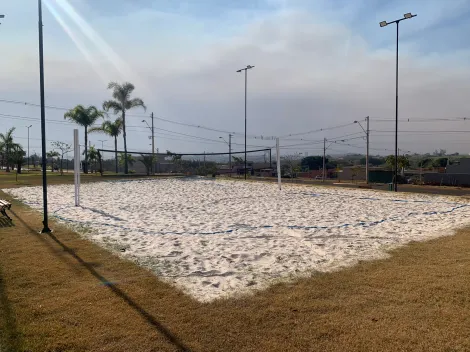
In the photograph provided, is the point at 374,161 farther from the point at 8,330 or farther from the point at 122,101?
the point at 8,330

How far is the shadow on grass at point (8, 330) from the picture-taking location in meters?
2.32

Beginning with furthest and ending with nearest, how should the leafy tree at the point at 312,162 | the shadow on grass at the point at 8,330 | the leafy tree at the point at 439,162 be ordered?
the leafy tree at the point at 312,162 < the leafy tree at the point at 439,162 < the shadow on grass at the point at 8,330

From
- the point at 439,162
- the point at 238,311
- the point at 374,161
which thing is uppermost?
the point at 374,161

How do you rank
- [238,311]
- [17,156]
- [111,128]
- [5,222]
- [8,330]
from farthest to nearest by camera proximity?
[17,156], [111,128], [5,222], [238,311], [8,330]

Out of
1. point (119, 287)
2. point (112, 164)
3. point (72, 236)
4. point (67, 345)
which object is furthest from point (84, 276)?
point (112, 164)

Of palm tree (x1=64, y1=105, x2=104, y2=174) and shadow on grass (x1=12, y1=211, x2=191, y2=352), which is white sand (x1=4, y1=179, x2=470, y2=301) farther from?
palm tree (x1=64, y1=105, x2=104, y2=174)

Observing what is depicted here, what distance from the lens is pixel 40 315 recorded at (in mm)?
2783

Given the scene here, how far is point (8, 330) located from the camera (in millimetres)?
2523

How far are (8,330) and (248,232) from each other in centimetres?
379

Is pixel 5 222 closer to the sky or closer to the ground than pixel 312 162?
closer to the ground

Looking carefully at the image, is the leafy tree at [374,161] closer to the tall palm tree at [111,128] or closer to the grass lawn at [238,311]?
the tall palm tree at [111,128]

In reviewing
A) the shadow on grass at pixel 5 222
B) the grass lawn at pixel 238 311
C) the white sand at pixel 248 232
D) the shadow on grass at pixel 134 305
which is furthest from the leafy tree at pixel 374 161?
the shadow on grass at pixel 134 305

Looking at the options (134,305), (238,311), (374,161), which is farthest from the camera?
(374,161)

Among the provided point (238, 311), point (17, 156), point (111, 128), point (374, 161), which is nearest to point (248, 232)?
point (238, 311)
